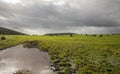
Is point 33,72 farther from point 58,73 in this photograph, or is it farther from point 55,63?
point 55,63

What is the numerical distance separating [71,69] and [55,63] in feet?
21.1

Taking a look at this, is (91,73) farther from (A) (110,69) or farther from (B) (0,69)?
(B) (0,69)

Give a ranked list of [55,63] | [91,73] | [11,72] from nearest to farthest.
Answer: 1. [91,73]
2. [11,72]
3. [55,63]

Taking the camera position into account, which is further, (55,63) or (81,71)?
(55,63)

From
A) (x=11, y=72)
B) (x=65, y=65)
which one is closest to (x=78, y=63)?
(x=65, y=65)

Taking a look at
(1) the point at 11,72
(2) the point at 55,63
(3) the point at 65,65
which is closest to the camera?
(1) the point at 11,72

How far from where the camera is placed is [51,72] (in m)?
32.9

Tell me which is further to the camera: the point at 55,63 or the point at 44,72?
the point at 55,63

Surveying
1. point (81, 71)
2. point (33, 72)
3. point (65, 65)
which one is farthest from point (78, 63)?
point (33, 72)

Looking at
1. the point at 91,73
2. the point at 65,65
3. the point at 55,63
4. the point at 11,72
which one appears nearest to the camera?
the point at 91,73

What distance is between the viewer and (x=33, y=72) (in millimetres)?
32719

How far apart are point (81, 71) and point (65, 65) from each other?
252 inches

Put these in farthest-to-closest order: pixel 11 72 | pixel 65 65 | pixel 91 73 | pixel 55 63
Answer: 1. pixel 55 63
2. pixel 65 65
3. pixel 11 72
4. pixel 91 73

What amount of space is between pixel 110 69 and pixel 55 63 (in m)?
11.5
